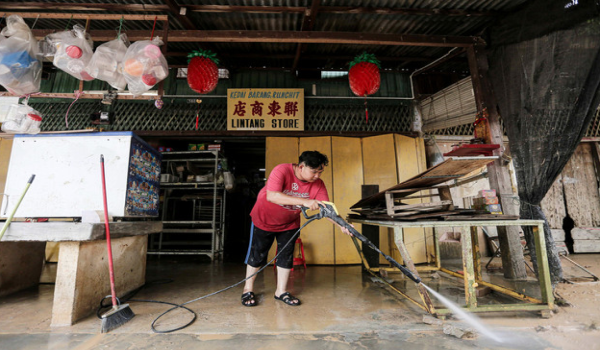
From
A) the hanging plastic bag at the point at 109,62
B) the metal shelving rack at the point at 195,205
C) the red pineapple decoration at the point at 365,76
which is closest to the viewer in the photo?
the hanging plastic bag at the point at 109,62

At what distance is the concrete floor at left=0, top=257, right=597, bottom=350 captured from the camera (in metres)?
1.97

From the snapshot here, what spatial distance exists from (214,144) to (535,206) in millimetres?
5905

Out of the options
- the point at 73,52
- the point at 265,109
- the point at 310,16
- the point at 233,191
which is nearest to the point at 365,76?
the point at 310,16

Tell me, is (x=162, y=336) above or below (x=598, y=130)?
below

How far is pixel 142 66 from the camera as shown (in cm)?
275

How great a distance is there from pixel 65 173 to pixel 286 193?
7.90 ft

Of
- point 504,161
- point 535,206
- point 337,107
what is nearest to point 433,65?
point 337,107

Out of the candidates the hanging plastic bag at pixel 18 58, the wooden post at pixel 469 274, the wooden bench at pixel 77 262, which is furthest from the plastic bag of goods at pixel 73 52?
the wooden post at pixel 469 274

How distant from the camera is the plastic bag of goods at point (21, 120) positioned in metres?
3.02

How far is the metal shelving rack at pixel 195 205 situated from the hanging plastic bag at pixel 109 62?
300 centimetres

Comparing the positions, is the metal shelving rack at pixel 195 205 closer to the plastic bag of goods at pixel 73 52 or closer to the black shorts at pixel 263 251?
the black shorts at pixel 263 251

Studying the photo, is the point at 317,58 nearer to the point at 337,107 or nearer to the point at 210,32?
the point at 337,107

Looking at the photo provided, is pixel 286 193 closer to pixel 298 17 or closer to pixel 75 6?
pixel 298 17

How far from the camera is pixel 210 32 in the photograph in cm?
397
